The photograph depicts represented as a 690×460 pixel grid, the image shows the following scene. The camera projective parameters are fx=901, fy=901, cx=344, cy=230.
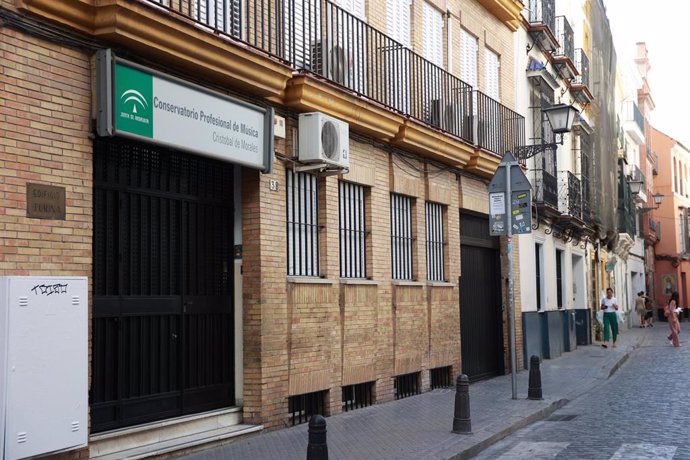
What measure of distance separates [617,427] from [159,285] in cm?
598

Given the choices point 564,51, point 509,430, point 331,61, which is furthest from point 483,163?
point 564,51

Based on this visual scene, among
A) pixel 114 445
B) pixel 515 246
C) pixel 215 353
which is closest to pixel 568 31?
pixel 515 246

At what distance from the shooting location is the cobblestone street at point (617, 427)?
9.51 metres

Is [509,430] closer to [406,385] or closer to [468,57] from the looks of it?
[406,385]

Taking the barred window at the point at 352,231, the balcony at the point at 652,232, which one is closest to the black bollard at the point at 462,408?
the barred window at the point at 352,231

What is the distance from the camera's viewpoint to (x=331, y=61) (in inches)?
482

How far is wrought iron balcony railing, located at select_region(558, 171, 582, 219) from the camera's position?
25.4 metres

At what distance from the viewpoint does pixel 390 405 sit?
13.0 meters

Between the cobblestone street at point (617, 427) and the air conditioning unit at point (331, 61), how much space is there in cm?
529

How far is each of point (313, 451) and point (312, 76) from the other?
19.0ft

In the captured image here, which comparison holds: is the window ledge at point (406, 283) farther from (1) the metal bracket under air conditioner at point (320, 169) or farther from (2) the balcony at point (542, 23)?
(2) the balcony at point (542, 23)

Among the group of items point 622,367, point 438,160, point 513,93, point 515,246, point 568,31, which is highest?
point 568,31

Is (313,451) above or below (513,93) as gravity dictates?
below

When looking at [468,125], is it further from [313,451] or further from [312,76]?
[313,451]
